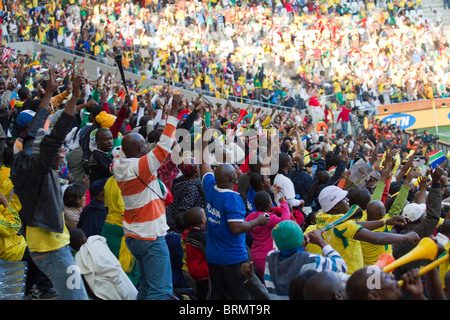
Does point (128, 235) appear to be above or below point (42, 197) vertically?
below

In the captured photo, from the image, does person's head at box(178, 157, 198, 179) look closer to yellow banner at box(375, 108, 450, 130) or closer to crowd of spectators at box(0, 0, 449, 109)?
crowd of spectators at box(0, 0, 449, 109)

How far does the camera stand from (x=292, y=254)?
3.94 metres

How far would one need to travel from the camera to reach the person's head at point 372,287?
2.94 metres

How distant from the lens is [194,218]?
17.5ft

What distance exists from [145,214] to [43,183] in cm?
87

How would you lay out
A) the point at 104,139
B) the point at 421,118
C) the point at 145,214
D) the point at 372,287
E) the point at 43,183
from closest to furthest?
the point at 372,287
the point at 43,183
the point at 145,214
the point at 104,139
the point at 421,118

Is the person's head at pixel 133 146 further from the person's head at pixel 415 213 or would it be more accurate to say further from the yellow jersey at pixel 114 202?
the person's head at pixel 415 213

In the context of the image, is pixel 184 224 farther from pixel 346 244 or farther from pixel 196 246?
pixel 346 244

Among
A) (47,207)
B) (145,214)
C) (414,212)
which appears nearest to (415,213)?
(414,212)

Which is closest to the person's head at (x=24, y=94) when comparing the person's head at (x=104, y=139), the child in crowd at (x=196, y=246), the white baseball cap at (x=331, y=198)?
the person's head at (x=104, y=139)
